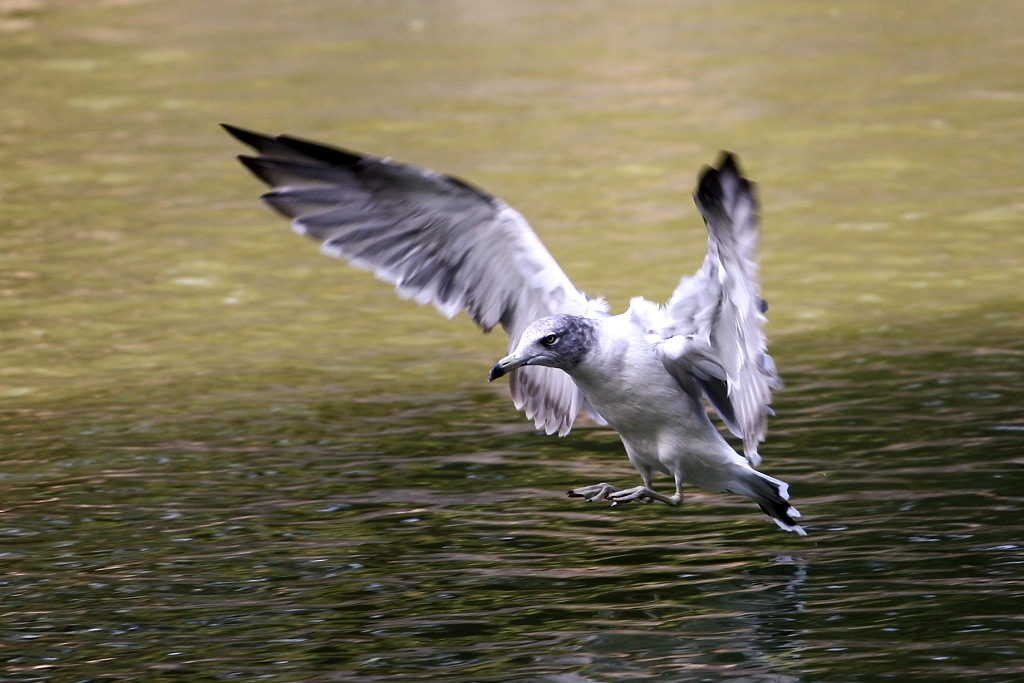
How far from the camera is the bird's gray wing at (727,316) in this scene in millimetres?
5793

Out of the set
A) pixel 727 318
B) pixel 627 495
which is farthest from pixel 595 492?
pixel 727 318

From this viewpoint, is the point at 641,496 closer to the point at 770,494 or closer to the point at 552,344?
the point at 770,494

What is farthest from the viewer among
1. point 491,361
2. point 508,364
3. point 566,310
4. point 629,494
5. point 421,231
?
point 491,361

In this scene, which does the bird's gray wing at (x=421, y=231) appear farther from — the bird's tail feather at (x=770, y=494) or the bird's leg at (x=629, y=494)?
the bird's tail feather at (x=770, y=494)

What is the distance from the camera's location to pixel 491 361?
9.94 metres

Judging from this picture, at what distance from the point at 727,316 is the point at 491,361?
377 centimetres

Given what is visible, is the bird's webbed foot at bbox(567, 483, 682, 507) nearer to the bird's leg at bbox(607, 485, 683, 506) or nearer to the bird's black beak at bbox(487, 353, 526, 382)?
the bird's leg at bbox(607, 485, 683, 506)

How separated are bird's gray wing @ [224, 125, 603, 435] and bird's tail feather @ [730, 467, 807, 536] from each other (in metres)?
0.87

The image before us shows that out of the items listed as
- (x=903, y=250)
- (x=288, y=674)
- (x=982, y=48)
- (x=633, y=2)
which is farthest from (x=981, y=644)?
(x=633, y=2)

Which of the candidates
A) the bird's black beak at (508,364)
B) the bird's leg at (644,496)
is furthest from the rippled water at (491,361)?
the bird's black beak at (508,364)

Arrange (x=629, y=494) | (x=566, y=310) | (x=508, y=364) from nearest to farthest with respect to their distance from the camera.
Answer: (x=508, y=364) < (x=629, y=494) < (x=566, y=310)

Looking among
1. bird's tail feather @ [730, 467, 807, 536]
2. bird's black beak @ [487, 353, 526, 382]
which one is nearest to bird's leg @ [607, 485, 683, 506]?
bird's tail feather @ [730, 467, 807, 536]

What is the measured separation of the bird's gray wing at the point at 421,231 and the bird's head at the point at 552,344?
12.7 inches

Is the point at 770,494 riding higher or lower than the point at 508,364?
lower
